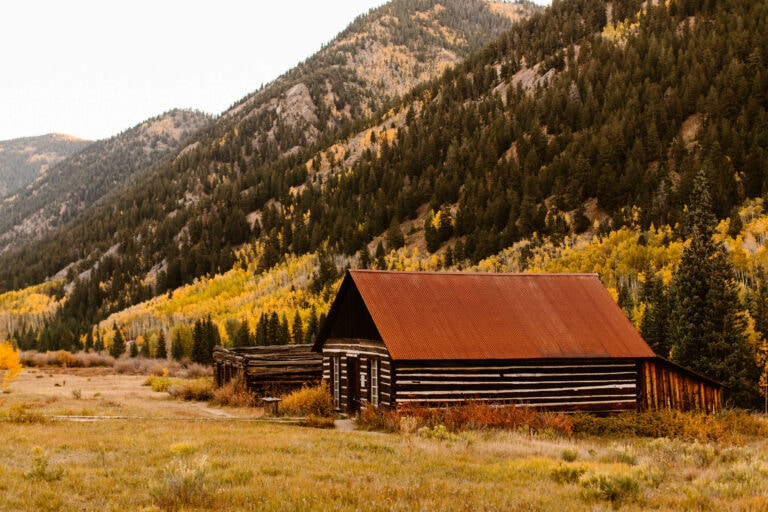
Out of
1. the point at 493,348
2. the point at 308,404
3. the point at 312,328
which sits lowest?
the point at 308,404

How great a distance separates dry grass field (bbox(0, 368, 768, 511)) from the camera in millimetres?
10305

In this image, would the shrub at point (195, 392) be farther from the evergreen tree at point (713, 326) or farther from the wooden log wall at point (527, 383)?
the evergreen tree at point (713, 326)

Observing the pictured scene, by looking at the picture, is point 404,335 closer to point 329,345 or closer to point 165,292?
point 329,345

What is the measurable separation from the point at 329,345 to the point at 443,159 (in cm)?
9688

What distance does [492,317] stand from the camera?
27.2 meters

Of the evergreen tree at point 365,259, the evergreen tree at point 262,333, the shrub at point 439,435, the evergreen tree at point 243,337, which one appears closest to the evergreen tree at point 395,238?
the evergreen tree at point 365,259

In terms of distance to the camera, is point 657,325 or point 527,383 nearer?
point 527,383

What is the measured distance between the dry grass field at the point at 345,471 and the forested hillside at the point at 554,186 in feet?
86.5

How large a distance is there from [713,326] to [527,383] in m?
17.7

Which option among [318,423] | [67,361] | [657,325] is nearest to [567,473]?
[318,423]

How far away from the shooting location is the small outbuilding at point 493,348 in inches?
988

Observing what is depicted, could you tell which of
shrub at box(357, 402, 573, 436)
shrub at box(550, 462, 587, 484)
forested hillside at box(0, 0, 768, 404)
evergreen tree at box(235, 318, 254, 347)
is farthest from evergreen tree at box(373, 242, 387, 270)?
shrub at box(550, 462, 587, 484)

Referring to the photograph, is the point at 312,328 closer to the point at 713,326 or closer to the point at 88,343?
the point at 713,326

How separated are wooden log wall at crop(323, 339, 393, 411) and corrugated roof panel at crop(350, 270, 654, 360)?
114 centimetres
